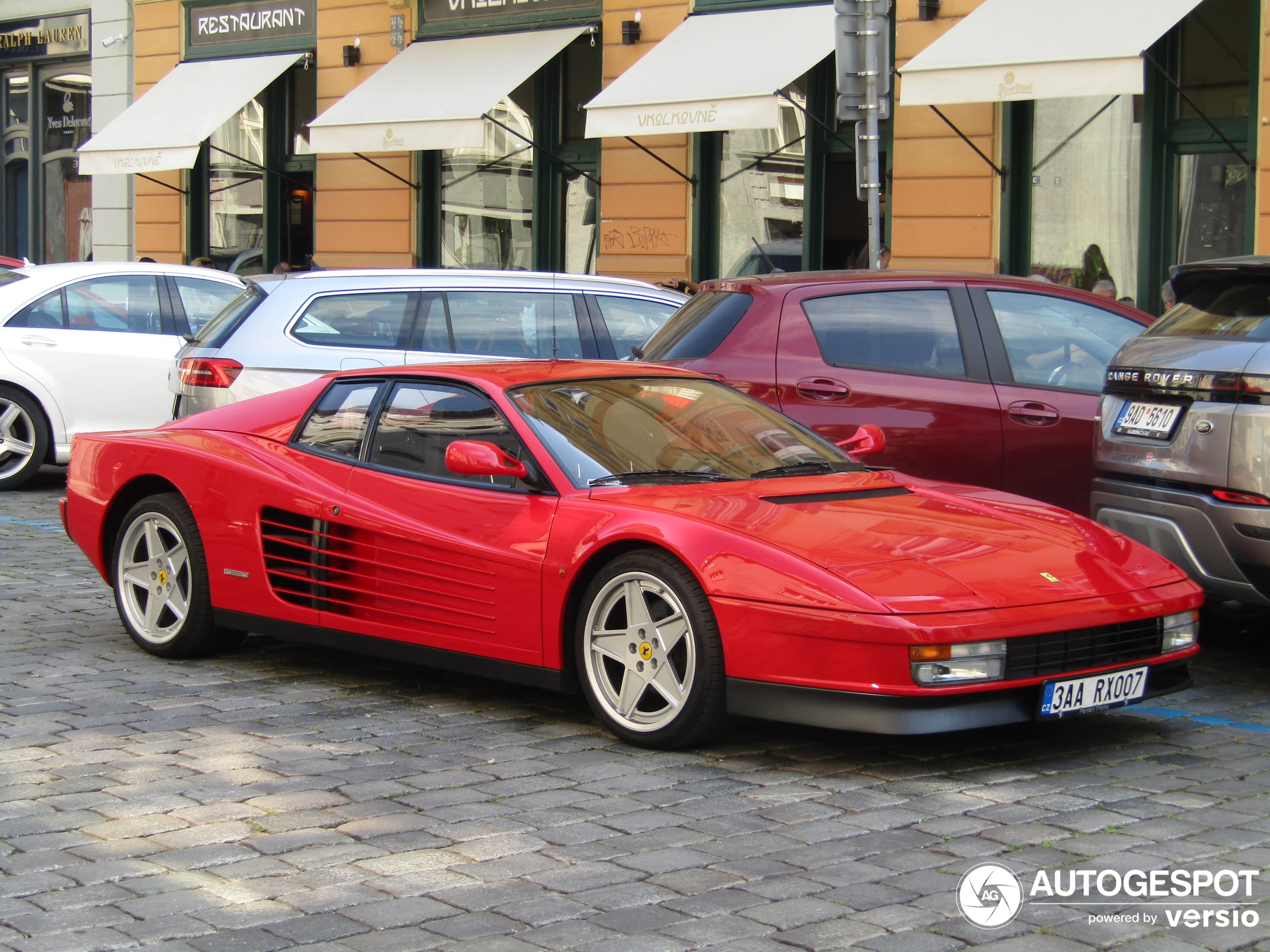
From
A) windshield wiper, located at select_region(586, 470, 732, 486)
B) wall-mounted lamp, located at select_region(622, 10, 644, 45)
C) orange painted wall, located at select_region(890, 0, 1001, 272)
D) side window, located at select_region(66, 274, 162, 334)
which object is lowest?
windshield wiper, located at select_region(586, 470, 732, 486)

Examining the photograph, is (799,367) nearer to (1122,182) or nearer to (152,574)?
(152,574)

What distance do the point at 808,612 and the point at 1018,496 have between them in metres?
1.63

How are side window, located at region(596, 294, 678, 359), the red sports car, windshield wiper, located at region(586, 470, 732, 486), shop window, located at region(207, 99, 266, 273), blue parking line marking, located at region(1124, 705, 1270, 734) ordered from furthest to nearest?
shop window, located at region(207, 99, 266, 273) → side window, located at region(596, 294, 678, 359) → blue parking line marking, located at region(1124, 705, 1270, 734) → windshield wiper, located at region(586, 470, 732, 486) → the red sports car

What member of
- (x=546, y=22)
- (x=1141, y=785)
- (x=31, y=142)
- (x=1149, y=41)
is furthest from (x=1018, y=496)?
(x=31, y=142)

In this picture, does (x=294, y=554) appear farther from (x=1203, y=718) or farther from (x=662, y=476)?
(x=1203, y=718)

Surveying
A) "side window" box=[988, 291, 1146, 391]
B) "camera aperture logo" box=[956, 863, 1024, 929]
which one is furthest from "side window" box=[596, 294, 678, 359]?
"camera aperture logo" box=[956, 863, 1024, 929]

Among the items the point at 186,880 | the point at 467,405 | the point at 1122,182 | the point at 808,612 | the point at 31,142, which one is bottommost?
the point at 186,880

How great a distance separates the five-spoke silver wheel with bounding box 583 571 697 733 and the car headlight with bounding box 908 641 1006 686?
0.73 metres

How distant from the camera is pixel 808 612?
16.3ft

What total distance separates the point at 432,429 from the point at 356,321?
4083mm

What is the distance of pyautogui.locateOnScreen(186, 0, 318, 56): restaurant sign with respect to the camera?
21.0 meters

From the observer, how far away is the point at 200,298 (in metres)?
13.1

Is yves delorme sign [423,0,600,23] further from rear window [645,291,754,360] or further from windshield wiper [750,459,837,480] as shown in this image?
windshield wiper [750,459,837,480]

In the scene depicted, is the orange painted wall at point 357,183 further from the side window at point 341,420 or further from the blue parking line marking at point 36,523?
the side window at point 341,420
